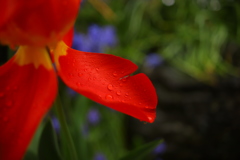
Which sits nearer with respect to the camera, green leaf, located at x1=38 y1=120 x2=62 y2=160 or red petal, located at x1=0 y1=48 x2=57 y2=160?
red petal, located at x1=0 y1=48 x2=57 y2=160

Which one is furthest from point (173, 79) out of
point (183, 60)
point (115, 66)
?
point (115, 66)

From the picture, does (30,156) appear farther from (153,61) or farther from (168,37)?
(168,37)

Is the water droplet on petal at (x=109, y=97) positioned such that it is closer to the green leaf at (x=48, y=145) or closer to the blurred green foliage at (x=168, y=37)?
the green leaf at (x=48, y=145)

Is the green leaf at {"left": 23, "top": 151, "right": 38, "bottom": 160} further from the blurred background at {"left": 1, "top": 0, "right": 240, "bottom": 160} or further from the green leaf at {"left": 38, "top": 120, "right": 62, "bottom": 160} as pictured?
the blurred background at {"left": 1, "top": 0, "right": 240, "bottom": 160}

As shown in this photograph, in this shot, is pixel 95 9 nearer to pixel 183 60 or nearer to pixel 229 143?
pixel 183 60

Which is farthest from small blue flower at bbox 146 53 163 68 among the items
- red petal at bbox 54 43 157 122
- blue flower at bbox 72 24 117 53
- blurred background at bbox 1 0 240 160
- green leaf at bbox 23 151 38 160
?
red petal at bbox 54 43 157 122

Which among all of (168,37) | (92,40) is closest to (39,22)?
(92,40)
